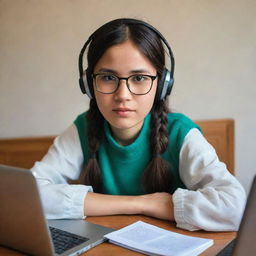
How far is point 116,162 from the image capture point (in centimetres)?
117

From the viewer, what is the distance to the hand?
888mm

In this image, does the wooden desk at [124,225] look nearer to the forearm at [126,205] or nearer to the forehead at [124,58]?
the forearm at [126,205]

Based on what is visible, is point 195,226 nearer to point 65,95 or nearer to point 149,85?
point 149,85

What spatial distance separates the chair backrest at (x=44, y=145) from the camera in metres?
1.92

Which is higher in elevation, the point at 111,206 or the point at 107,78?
the point at 107,78

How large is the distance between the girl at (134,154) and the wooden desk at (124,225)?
0.02 m

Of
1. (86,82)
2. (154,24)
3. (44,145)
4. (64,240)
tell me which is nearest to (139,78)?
(86,82)

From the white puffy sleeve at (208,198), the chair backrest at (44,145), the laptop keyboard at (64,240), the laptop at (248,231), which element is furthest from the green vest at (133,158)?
the chair backrest at (44,145)

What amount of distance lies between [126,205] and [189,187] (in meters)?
0.23

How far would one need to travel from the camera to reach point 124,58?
0.98m

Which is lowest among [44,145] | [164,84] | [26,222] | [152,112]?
[44,145]

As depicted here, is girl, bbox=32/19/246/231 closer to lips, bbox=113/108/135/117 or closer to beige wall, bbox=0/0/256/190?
lips, bbox=113/108/135/117

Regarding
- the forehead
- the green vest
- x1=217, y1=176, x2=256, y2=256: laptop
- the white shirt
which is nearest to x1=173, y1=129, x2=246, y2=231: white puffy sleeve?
the white shirt

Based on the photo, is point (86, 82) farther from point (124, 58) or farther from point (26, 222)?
point (26, 222)
